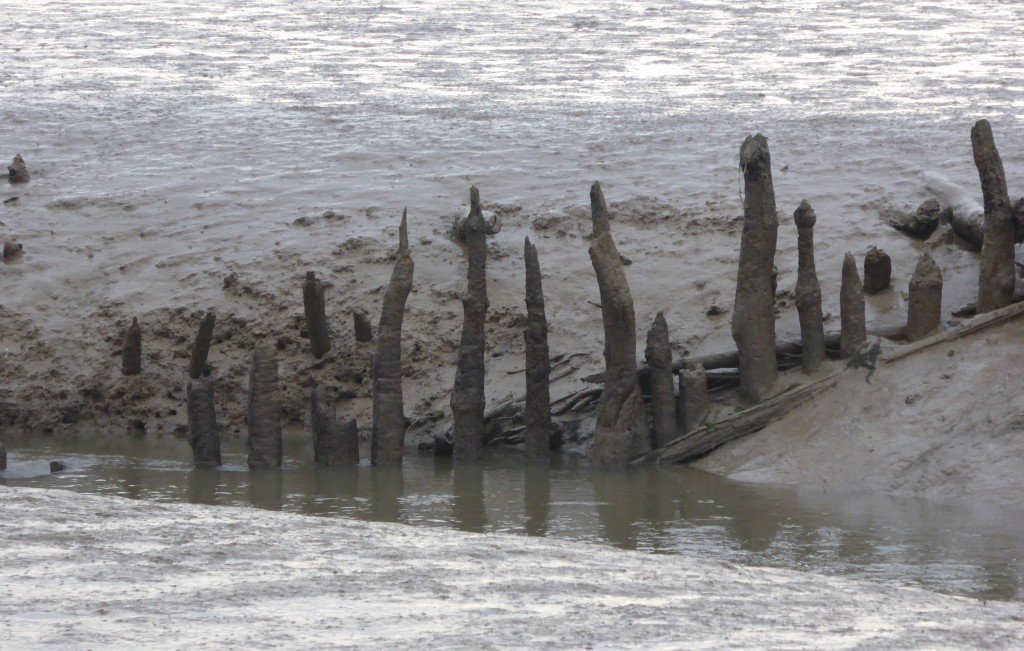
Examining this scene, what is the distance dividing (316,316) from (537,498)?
4527 mm

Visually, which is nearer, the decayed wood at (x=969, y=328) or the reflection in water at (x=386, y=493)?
the reflection in water at (x=386, y=493)

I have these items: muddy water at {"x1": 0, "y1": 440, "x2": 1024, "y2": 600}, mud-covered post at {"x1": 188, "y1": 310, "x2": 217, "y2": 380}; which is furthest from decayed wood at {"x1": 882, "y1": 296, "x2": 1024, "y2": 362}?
mud-covered post at {"x1": 188, "y1": 310, "x2": 217, "y2": 380}

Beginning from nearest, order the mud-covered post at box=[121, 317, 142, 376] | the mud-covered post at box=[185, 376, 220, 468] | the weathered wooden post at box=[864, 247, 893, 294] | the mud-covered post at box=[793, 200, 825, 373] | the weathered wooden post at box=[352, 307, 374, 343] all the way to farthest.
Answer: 1. the mud-covered post at box=[185, 376, 220, 468]
2. the mud-covered post at box=[793, 200, 825, 373]
3. the weathered wooden post at box=[864, 247, 893, 294]
4. the mud-covered post at box=[121, 317, 142, 376]
5. the weathered wooden post at box=[352, 307, 374, 343]

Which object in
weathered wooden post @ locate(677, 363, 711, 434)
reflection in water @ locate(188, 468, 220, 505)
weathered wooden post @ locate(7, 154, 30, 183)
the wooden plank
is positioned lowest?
reflection in water @ locate(188, 468, 220, 505)

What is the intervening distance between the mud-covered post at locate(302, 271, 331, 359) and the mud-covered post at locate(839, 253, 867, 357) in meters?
4.85

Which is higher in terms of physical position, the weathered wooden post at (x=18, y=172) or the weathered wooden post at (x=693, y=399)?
the weathered wooden post at (x=18, y=172)

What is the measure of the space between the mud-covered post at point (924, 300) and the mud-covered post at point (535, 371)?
2.87 m

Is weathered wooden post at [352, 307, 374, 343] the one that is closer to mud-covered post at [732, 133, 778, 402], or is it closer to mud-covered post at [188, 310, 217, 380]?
mud-covered post at [188, 310, 217, 380]

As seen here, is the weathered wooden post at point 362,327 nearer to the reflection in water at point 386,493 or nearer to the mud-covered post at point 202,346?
the mud-covered post at point 202,346

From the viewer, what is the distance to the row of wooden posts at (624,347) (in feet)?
33.8

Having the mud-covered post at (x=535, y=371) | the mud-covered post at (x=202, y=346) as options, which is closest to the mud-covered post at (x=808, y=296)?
the mud-covered post at (x=535, y=371)

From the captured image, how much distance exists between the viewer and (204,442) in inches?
414

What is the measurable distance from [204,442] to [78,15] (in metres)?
19.5

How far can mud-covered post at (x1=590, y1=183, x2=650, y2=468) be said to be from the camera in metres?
10.2
